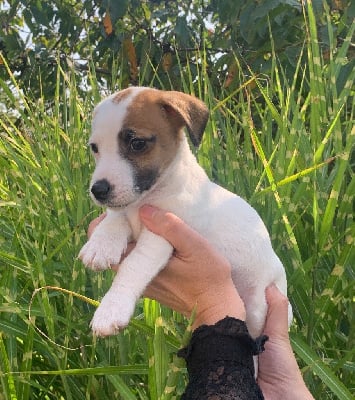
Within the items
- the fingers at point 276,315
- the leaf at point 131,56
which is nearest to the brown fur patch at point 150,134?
the fingers at point 276,315

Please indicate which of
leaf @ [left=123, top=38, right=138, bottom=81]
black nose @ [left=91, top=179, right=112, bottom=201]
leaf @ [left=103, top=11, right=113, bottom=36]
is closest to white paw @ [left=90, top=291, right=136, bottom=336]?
black nose @ [left=91, top=179, right=112, bottom=201]

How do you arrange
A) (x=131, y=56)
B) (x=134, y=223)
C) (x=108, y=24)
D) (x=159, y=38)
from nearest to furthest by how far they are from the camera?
(x=134, y=223)
(x=131, y=56)
(x=108, y=24)
(x=159, y=38)

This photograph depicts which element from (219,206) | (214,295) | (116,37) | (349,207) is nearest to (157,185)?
(219,206)

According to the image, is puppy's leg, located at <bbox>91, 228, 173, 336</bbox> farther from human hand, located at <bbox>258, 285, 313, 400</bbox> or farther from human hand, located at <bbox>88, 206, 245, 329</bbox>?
human hand, located at <bbox>258, 285, 313, 400</bbox>

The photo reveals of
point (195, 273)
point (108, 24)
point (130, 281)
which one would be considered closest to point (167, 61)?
point (108, 24)

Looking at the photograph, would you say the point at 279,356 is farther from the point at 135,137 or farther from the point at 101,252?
the point at 135,137

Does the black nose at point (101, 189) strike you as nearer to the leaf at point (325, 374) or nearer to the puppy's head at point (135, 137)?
the puppy's head at point (135, 137)

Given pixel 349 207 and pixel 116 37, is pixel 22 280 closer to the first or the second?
pixel 349 207
